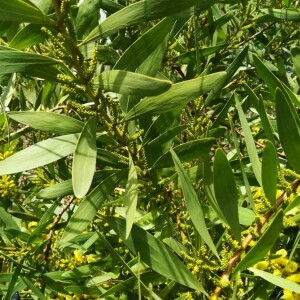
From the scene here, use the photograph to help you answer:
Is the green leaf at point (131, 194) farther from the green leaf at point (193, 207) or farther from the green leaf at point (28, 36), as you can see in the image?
the green leaf at point (28, 36)

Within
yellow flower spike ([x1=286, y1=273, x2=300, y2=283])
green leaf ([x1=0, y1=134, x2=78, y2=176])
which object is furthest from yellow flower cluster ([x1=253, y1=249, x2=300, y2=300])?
green leaf ([x1=0, y1=134, x2=78, y2=176])

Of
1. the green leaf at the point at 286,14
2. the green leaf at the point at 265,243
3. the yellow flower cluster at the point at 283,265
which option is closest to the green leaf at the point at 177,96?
the green leaf at the point at 265,243

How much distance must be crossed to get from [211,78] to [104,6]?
57cm

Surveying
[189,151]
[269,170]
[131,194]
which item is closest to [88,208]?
[131,194]

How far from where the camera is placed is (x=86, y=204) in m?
0.86

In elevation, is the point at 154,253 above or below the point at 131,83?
below

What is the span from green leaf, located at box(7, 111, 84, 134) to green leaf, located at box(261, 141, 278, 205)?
328 millimetres

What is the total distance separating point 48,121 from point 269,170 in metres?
0.39

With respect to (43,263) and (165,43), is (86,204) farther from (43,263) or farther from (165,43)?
(43,263)

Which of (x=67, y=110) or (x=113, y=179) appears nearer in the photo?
(x=113, y=179)

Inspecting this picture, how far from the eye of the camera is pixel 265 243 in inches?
27.2

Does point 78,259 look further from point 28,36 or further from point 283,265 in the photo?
point 28,36

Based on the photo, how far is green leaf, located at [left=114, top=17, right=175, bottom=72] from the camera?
0.72m

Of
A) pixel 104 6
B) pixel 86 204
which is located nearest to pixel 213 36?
pixel 104 6
